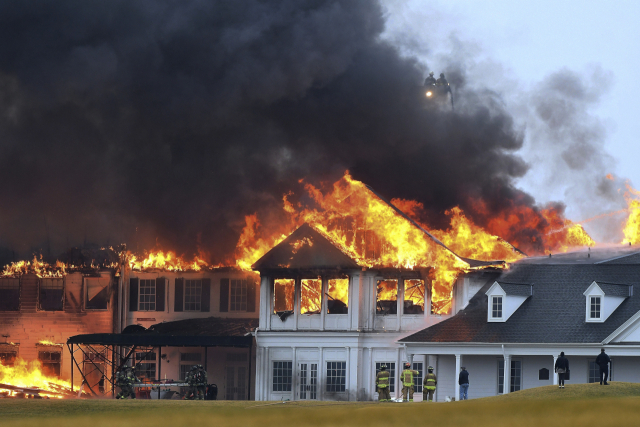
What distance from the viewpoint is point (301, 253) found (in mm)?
46312

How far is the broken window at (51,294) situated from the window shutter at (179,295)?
5.41 metres

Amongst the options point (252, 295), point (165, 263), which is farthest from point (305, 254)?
point (165, 263)

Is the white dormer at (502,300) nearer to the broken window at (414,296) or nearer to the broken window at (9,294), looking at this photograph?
the broken window at (414,296)

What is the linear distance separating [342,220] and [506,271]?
6.94 metres

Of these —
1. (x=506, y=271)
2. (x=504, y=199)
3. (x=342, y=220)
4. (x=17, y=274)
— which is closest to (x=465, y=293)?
(x=506, y=271)

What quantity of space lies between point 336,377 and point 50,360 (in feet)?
45.7

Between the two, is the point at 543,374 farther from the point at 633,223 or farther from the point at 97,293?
Answer: the point at 97,293

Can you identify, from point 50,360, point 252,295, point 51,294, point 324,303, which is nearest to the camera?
point 324,303

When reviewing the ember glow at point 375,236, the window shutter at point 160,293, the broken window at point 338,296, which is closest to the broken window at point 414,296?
the ember glow at point 375,236

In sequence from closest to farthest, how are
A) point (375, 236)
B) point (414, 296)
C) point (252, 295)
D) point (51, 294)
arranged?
1. point (375, 236)
2. point (414, 296)
3. point (252, 295)
4. point (51, 294)

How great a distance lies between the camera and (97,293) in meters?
51.4

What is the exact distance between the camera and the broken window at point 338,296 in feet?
152

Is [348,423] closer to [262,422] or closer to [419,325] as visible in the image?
[262,422]

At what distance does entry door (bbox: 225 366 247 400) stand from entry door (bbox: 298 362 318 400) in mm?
3989
